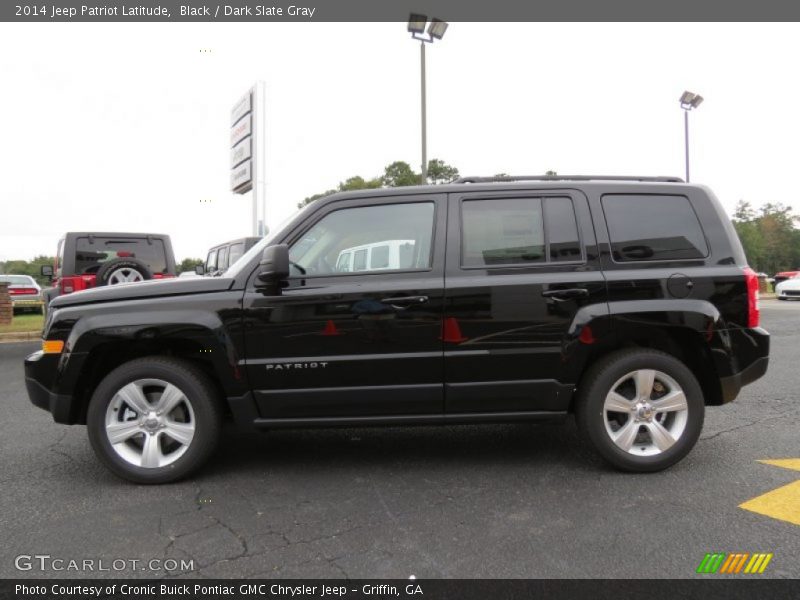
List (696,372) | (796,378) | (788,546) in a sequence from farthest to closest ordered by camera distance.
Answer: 1. (796,378)
2. (696,372)
3. (788,546)

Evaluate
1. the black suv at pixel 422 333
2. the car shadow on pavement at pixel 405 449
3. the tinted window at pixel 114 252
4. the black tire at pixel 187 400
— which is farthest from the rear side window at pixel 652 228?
the tinted window at pixel 114 252

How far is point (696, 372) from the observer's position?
3.78 meters

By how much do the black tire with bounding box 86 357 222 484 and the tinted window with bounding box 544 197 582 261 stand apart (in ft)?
7.92

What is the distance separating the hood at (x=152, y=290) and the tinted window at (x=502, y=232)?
158 cm

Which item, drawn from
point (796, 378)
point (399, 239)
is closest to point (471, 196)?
point (399, 239)

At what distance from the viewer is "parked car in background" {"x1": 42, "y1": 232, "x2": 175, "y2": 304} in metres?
8.59

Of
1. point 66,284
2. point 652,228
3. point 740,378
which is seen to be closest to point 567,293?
point 652,228

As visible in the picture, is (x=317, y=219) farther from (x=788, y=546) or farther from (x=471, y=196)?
→ (x=788, y=546)

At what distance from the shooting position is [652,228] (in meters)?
3.72

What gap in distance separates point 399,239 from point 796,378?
18.3 feet

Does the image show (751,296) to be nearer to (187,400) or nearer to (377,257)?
(377,257)

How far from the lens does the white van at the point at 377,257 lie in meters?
3.60

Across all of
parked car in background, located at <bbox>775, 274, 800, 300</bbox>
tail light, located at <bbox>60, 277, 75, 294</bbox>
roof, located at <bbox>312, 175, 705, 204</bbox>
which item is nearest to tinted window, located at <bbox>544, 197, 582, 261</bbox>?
roof, located at <bbox>312, 175, 705, 204</bbox>
